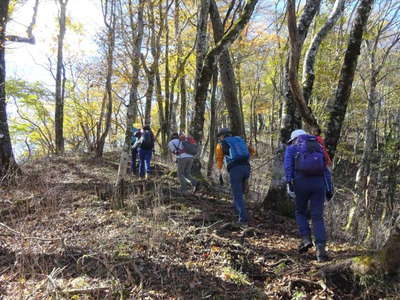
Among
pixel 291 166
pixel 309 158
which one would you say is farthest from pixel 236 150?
pixel 309 158

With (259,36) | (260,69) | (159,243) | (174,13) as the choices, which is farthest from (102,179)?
(260,69)

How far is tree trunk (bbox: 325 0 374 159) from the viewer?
21.5 ft

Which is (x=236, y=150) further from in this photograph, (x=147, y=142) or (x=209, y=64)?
(x=147, y=142)

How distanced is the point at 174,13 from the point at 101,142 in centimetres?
777

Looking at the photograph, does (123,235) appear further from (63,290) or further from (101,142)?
(101,142)

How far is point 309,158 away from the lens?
4238 millimetres

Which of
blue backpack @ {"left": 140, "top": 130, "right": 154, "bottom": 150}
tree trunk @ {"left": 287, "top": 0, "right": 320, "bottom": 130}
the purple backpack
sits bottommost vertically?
the purple backpack

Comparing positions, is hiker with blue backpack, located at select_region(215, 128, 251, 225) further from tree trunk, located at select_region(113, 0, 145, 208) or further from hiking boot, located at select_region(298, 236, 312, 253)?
tree trunk, located at select_region(113, 0, 145, 208)

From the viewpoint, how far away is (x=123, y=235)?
4.70 m

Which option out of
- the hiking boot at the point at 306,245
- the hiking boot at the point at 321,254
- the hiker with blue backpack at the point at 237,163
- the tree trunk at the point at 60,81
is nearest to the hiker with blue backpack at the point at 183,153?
the hiker with blue backpack at the point at 237,163

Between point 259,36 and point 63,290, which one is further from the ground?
point 259,36

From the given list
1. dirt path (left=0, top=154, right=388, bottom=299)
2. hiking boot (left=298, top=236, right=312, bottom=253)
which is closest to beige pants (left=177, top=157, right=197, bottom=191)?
dirt path (left=0, top=154, right=388, bottom=299)

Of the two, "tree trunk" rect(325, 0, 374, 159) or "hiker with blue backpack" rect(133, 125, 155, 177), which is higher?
"tree trunk" rect(325, 0, 374, 159)

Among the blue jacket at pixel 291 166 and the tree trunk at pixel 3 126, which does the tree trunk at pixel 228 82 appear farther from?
the tree trunk at pixel 3 126
